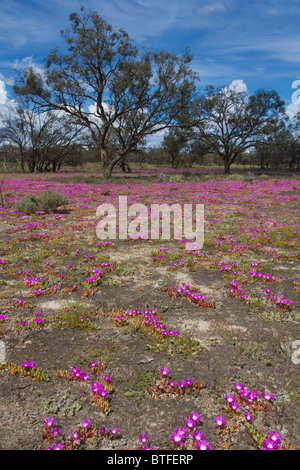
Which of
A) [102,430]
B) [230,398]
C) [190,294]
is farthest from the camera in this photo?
[190,294]

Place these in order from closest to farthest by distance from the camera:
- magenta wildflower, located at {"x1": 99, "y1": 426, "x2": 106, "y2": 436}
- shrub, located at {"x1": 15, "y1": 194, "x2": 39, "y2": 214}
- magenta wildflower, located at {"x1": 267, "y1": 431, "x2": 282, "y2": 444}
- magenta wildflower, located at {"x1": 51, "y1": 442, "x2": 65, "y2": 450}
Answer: magenta wildflower, located at {"x1": 51, "y1": 442, "x2": 65, "y2": 450}, magenta wildflower, located at {"x1": 267, "y1": 431, "x2": 282, "y2": 444}, magenta wildflower, located at {"x1": 99, "y1": 426, "x2": 106, "y2": 436}, shrub, located at {"x1": 15, "y1": 194, "x2": 39, "y2": 214}

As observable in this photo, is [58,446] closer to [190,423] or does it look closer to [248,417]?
[190,423]

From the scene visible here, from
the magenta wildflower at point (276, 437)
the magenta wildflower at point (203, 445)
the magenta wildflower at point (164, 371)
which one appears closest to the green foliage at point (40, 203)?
the magenta wildflower at point (164, 371)

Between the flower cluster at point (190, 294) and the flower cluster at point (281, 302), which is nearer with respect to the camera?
the flower cluster at point (281, 302)

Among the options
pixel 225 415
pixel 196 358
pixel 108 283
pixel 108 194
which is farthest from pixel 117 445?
pixel 108 194

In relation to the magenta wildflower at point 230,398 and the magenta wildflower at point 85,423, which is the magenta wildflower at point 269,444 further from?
the magenta wildflower at point 85,423

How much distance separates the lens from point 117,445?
9.75ft

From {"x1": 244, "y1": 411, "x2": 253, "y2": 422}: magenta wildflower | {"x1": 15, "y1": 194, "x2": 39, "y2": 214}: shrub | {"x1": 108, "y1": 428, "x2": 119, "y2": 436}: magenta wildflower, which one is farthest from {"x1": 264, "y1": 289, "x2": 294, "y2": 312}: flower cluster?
{"x1": 15, "y1": 194, "x2": 39, "y2": 214}: shrub

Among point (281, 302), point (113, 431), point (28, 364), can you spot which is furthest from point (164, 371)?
point (281, 302)

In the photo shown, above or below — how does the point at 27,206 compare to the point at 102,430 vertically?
above

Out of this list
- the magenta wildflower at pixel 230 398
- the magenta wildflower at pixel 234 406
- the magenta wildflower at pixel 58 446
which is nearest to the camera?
the magenta wildflower at pixel 58 446

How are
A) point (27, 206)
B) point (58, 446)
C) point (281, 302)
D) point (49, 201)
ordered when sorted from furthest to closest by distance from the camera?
point (49, 201) → point (27, 206) → point (281, 302) → point (58, 446)

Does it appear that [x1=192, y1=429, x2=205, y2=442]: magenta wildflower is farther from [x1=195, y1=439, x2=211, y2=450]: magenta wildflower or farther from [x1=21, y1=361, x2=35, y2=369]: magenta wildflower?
[x1=21, y1=361, x2=35, y2=369]: magenta wildflower

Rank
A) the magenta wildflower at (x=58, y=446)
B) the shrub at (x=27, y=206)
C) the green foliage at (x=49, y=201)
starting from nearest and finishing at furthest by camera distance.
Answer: the magenta wildflower at (x=58, y=446) < the shrub at (x=27, y=206) < the green foliage at (x=49, y=201)
